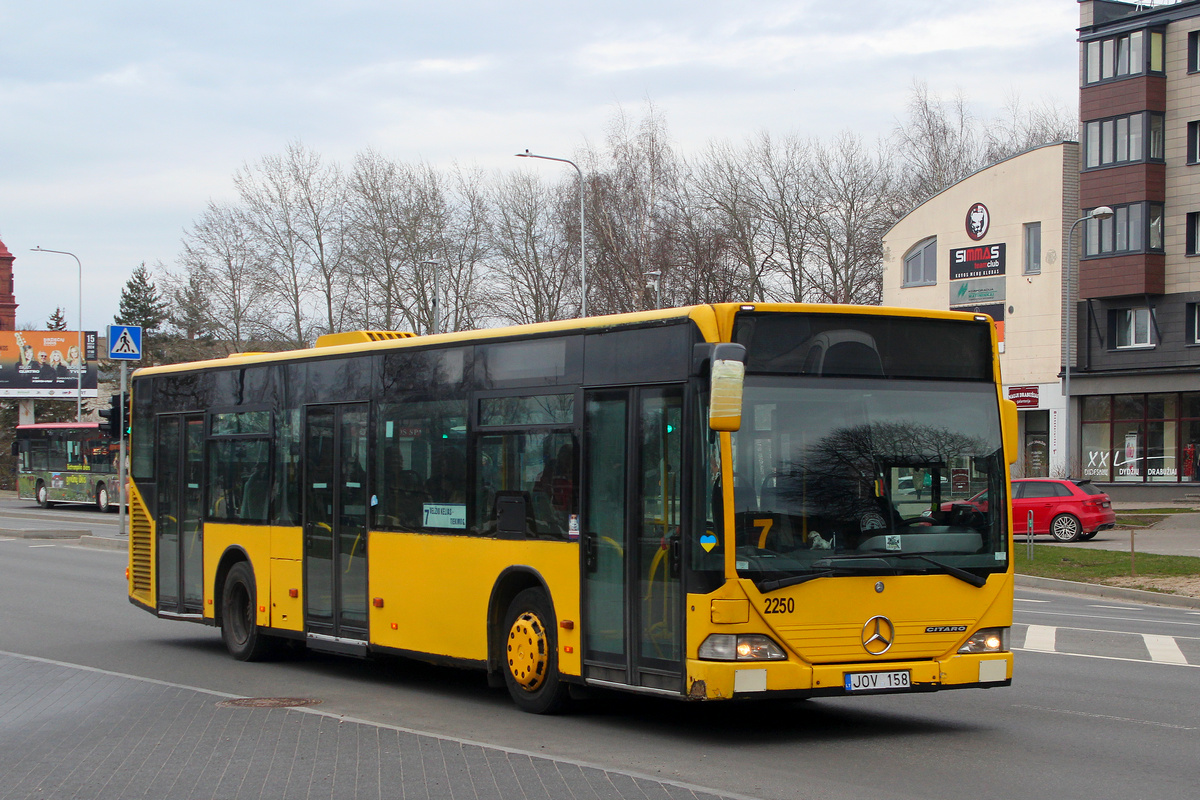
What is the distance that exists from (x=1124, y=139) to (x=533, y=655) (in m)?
43.7

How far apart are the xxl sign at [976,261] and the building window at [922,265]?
4.11ft

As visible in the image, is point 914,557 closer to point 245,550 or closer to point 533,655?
point 533,655

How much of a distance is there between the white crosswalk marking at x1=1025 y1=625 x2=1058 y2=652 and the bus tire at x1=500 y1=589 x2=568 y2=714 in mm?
6496

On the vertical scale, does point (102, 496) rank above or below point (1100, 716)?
below

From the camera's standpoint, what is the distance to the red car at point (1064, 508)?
32.2m

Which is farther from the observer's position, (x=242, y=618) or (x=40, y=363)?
(x=40, y=363)

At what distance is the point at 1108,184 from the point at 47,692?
146 ft

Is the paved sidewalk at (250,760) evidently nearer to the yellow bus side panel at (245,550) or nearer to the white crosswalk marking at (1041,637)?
the yellow bus side panel at (245,550)

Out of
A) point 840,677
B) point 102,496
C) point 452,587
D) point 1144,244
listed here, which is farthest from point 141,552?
point 1144,244

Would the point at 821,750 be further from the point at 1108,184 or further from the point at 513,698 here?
the point at 1108,184

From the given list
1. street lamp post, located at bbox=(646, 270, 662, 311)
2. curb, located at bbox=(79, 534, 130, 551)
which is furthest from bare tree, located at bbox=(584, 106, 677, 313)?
curb, located at bbox=(79, 534, 130, 551)

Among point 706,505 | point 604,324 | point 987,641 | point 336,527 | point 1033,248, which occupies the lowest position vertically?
point 987,641

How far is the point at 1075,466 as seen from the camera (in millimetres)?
48938

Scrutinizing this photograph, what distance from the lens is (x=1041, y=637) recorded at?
50.1ft
